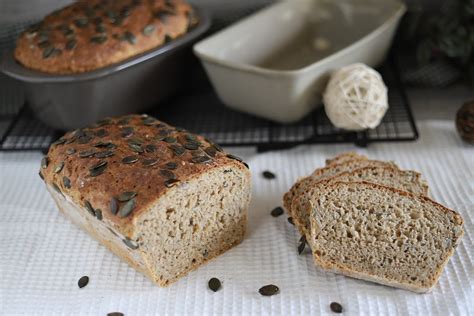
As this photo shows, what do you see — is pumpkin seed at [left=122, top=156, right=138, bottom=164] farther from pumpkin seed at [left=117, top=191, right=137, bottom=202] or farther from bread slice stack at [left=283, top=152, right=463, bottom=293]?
bread slice stack at [left=283, top=152, right=463, bottom=293]

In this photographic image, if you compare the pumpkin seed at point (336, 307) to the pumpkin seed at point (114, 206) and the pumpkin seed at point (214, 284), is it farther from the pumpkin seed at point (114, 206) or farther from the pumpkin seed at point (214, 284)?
the pumpkin seed at point (114, 206)

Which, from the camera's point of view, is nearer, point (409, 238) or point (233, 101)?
point (409, 238)

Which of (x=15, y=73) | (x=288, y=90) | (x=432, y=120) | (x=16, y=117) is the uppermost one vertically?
(x=15, y=73)

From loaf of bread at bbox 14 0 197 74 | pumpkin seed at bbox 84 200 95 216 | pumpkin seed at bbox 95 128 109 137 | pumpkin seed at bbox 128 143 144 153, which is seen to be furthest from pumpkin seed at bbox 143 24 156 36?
pumpkin seed at bbox 84 200 95 216

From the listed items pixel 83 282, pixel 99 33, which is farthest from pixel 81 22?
pixel 83 282

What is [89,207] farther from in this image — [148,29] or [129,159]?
[148,29]

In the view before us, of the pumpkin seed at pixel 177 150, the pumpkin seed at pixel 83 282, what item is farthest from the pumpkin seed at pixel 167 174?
the pumpkin seed at pixel 83 282

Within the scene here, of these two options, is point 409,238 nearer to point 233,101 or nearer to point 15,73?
point 233,101

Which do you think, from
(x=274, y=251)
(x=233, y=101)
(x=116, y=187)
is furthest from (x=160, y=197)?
(x=233, y=101)
